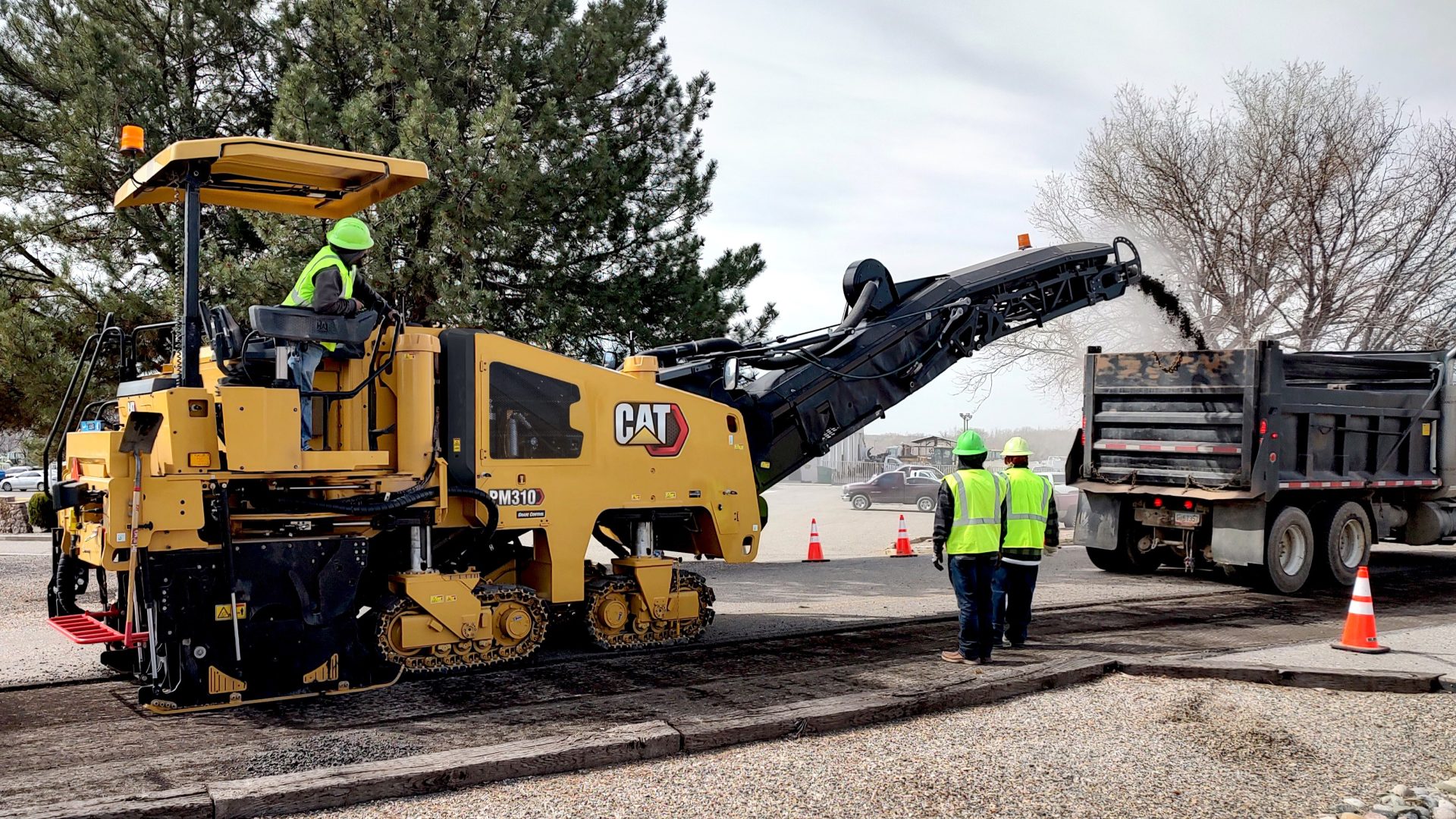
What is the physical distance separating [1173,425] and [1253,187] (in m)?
12.0

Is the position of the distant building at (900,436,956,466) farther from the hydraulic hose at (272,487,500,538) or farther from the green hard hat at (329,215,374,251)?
the green hard hat at (329,215,374,251)

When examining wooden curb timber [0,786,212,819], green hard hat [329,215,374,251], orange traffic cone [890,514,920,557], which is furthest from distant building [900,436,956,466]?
wooden curb timber [0,786,212,819]

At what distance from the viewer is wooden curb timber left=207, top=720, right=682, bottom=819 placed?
4.75 meters

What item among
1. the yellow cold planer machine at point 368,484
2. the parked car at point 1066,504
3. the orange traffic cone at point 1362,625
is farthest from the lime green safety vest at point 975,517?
the parked car at point 1066,504

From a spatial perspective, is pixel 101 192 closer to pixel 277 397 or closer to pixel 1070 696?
pixel 277 397

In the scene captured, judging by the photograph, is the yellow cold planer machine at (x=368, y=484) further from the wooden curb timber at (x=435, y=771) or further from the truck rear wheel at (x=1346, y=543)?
the truck rear wheel at (x=1346, y=543)

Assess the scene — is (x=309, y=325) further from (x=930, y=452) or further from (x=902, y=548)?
(x=930, y=452)

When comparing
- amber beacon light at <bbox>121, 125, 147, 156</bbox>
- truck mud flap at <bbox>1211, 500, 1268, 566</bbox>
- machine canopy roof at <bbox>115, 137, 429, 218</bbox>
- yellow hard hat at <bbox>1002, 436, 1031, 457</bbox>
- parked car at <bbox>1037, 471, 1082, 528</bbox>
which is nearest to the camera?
amber beacon light at <bbox>121, 125, 147, 156</bbox>

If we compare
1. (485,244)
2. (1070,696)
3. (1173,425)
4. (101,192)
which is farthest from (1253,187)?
(101,192)

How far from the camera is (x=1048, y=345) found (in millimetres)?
24891

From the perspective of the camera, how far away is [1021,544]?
27.0 ft

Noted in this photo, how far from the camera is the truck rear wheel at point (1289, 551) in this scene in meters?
11.6

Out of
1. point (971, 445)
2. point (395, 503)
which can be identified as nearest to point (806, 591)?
point (971, 445)

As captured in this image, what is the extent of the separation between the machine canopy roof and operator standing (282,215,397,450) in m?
0.43
